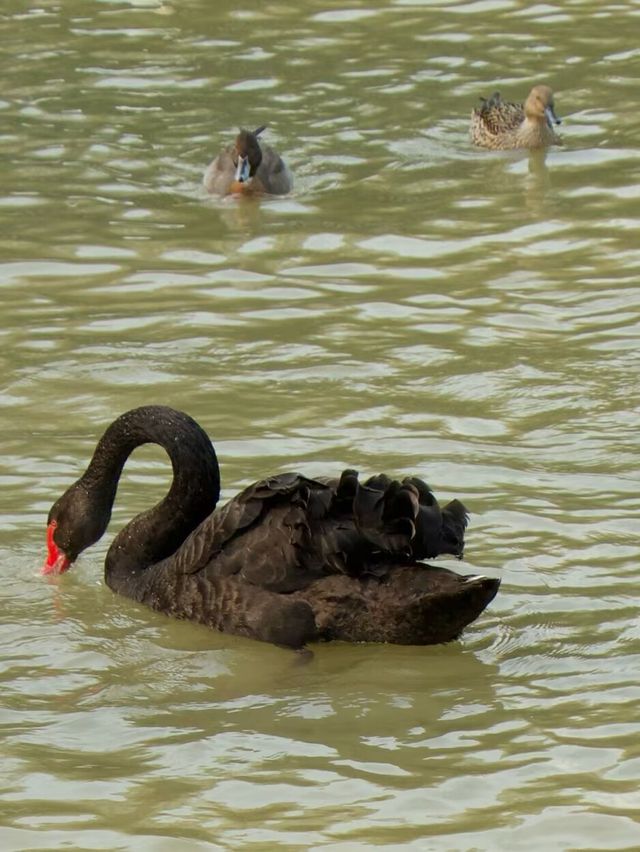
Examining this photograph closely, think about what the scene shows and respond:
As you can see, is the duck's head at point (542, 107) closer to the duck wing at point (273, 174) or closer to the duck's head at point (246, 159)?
the duck wing at point (273, 174)

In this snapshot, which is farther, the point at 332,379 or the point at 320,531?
the point at 332,379

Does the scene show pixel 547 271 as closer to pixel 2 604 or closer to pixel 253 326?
pixel 253 326

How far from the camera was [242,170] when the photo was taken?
1361 centimetres

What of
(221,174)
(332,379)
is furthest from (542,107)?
(332,379)

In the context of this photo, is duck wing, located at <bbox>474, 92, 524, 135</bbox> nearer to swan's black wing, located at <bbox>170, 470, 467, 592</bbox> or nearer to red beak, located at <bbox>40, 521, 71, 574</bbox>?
red beak, located at <bbox>40, 521, 71, 574</bbox>

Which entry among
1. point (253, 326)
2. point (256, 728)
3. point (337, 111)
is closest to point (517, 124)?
point (337, 111)

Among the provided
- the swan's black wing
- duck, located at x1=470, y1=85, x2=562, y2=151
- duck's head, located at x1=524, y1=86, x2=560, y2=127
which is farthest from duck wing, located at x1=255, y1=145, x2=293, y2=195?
the swan's black wing

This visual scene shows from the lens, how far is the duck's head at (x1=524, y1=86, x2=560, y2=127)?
14695mm

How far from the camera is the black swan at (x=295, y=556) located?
723 centimetres

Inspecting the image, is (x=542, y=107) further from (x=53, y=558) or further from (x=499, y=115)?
(x=53, y=558)

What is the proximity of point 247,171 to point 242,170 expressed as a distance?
1.3 inches

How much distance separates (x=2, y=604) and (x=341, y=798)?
2.42 meters

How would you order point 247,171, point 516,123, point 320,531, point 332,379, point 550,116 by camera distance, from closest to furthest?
point 320,531 < point 332,379 < point 247,171 < point 516,123 < point 550,116

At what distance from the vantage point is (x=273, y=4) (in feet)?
62.5
